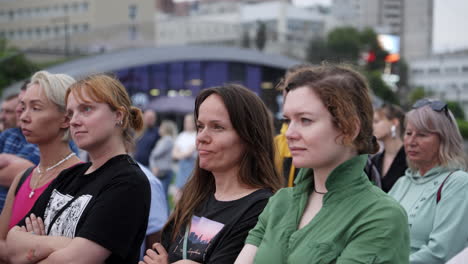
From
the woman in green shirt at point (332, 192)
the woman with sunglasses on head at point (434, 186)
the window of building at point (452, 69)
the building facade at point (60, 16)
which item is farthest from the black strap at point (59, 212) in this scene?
the window of building at point (452, 69)

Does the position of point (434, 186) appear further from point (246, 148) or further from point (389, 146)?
point (389, 146)

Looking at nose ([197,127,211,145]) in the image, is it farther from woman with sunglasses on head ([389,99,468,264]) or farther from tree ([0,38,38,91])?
tree ([0,38,38,91])

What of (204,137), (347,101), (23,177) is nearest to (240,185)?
(204,137)

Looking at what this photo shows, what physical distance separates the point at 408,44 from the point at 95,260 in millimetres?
139909

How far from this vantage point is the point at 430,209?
13.0 ft

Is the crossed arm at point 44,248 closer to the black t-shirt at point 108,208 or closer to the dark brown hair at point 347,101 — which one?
the black t-shirt at point 108,208

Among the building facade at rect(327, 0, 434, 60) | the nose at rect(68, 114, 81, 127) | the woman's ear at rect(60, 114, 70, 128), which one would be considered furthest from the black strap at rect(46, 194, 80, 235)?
the building facade at rect(327, 0, 434, 60)

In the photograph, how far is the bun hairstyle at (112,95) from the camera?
3.53m

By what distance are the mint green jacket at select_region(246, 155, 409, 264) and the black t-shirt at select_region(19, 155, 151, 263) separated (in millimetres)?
962

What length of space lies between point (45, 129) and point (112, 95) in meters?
0.73

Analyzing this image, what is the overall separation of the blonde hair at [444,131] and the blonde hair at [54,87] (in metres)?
2.34

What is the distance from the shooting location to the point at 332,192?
242 cm

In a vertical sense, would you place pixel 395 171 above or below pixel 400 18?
below

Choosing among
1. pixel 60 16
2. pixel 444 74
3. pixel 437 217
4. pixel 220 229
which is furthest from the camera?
pixel 444 74
